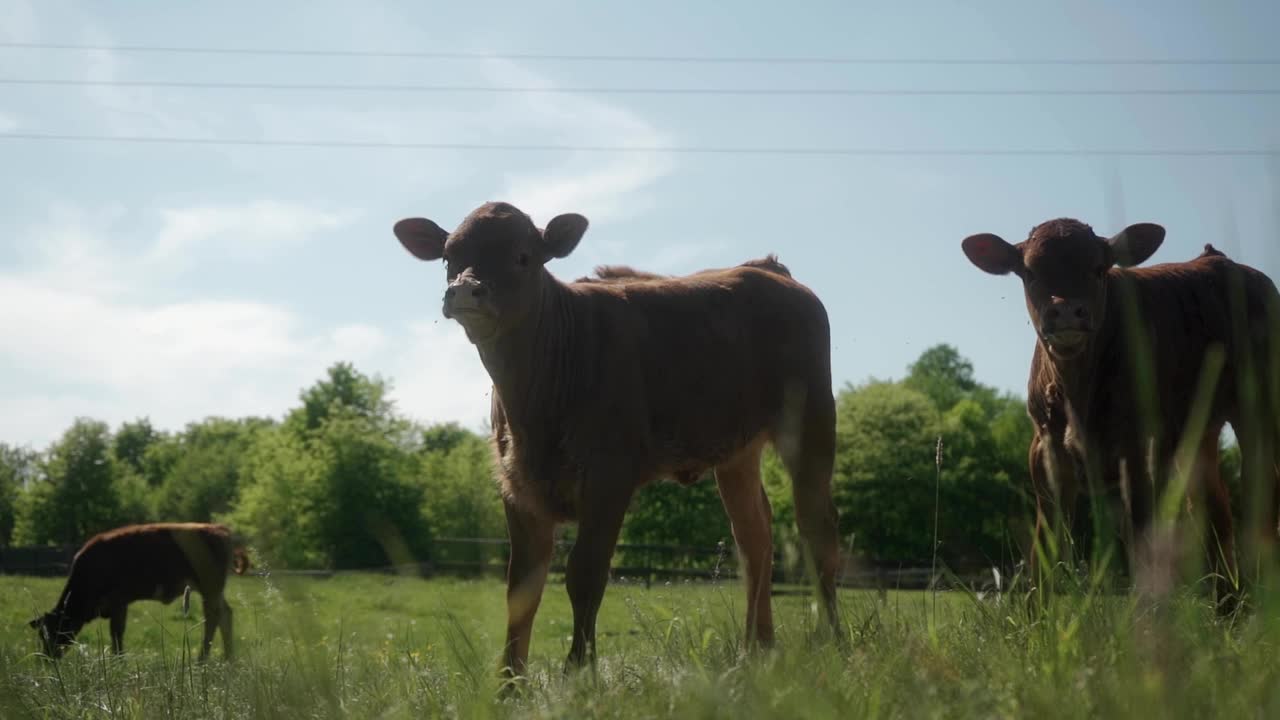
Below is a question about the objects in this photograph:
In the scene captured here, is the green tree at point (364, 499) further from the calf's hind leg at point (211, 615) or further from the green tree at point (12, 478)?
the calf's hind leg at point (211, 615)

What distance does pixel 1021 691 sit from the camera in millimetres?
2967

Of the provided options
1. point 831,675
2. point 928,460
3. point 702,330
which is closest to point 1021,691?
point 831,675

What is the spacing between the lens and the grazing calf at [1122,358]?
620 cm

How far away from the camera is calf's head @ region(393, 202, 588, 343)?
5832 mm

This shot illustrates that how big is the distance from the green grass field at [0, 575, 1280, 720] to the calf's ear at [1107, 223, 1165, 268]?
2.72 m

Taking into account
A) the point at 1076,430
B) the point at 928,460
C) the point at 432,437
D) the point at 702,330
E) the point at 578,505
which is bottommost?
the point at 578,505

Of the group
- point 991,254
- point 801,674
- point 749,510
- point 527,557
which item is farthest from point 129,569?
point 801,674

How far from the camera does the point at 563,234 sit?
6750mm

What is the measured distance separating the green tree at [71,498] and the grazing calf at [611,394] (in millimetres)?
82290

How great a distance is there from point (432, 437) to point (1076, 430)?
102 m

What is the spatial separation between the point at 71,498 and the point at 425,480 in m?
31.8

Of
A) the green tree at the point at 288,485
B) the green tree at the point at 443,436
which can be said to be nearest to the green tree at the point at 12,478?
the green tree at the point at 288,485

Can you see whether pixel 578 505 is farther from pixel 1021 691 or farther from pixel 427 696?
pixel 1021 691

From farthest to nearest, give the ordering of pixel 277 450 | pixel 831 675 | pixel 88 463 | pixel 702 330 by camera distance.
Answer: pixel 88 463 < pixel 277 450 < pixel 702 330 < pixel 831 675
